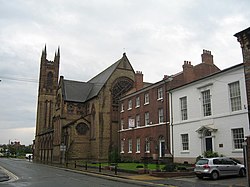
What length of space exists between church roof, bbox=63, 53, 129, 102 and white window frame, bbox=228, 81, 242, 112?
30.2 meters

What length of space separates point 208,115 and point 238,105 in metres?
3.54

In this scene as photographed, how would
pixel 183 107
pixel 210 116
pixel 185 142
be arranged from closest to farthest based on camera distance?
pixel 210 116 → pixel 185 142 → pixel 183 107

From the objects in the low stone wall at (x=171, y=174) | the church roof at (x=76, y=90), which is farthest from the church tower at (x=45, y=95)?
the low stone wall at (x=171, y=174)

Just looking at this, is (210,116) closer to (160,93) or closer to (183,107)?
(183,107)

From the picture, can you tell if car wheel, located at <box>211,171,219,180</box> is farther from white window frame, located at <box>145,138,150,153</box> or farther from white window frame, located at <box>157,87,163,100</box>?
white window frame, located at <box>145,138,150,153</box>

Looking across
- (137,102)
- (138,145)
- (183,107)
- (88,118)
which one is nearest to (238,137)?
(183,107)

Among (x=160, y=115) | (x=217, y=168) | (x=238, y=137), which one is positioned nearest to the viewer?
(x=217, y=168)

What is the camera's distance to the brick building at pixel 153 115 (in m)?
33.5

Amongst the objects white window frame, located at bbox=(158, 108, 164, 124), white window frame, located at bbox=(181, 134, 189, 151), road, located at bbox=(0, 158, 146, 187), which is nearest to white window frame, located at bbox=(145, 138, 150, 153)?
white window frame, located at bbox=(158, 108, 164, 124)

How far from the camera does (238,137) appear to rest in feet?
77.8

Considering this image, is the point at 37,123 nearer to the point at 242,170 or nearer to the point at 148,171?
the point at 148,171

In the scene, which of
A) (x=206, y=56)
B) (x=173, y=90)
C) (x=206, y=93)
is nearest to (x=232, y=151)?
(x=206, y=93)

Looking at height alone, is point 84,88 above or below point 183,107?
above

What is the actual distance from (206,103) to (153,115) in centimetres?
962
